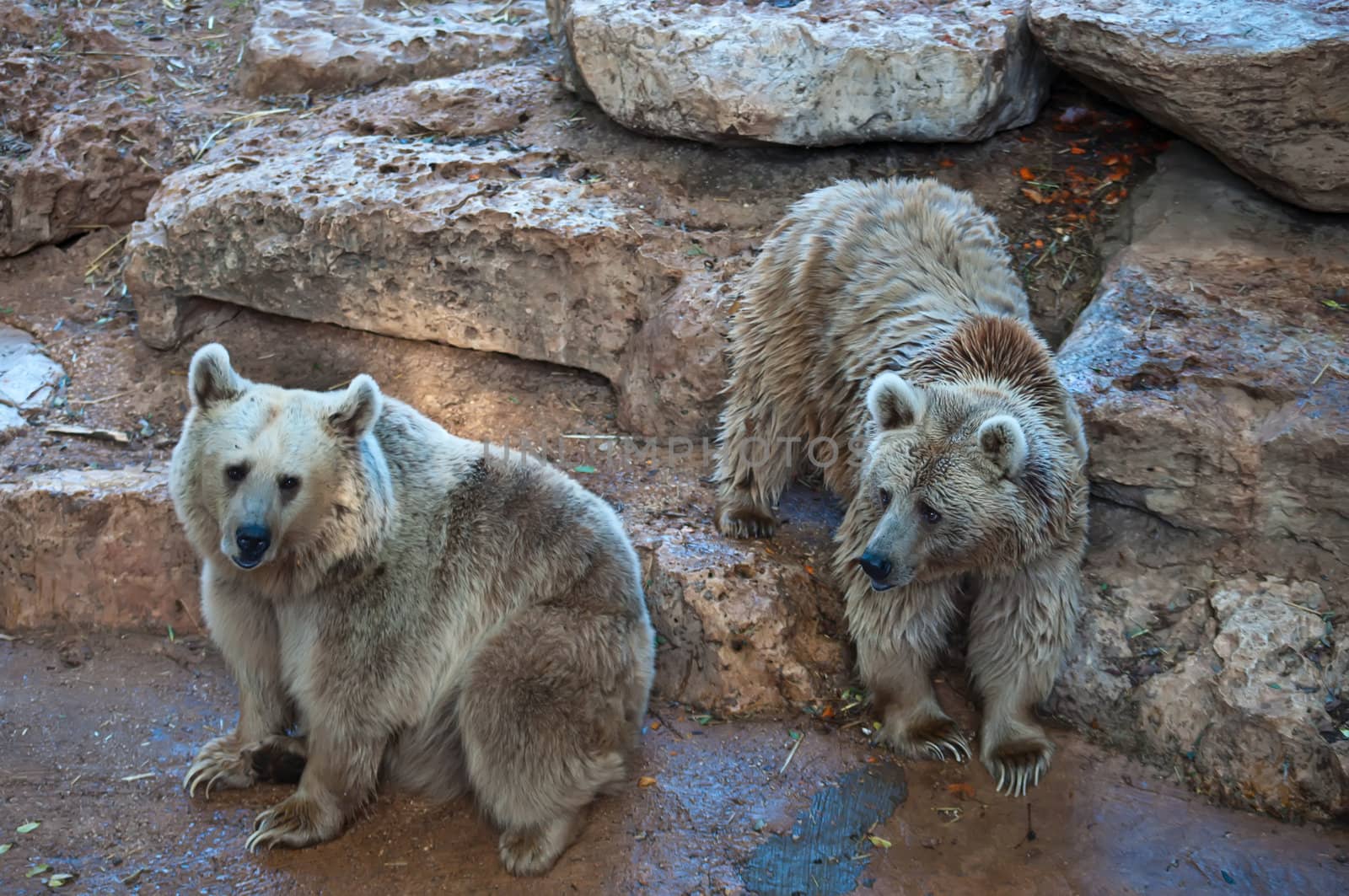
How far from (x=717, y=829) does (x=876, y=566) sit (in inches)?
45.2

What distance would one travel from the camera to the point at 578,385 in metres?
6.70

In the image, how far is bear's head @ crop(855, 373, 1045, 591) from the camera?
172 inches

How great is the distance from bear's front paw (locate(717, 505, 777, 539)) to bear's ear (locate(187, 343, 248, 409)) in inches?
94.1

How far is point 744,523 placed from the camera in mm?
5613

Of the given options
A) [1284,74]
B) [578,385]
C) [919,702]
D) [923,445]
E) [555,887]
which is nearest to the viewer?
[555,887]

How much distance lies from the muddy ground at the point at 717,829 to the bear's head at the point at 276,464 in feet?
3.54

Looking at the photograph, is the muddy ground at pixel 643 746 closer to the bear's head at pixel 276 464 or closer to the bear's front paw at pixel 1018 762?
the bear's front paw at pixel 1018 762

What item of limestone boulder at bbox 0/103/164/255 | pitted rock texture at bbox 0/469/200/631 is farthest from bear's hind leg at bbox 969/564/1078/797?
limestone boulder at bbox 0/103/164/255

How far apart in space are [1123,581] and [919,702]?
43.1 inches

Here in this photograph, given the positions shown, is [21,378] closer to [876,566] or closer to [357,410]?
[357,410]

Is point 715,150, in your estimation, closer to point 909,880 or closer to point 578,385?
point 578,385

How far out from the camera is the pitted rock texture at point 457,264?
630cm

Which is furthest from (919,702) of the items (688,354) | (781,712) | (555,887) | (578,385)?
(578,385)

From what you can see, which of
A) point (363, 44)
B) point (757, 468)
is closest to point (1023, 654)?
point (757, 468)
